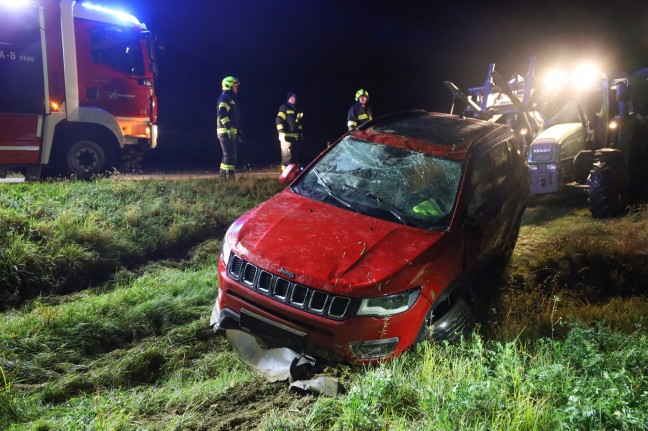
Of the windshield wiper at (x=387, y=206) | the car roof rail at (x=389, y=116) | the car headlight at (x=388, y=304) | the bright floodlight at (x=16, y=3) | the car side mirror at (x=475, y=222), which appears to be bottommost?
the car headlight at (x=388, y=304)

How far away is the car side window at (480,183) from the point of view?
4422mm

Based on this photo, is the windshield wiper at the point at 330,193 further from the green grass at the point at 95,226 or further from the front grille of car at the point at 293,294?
the green grass at the point at 95,226

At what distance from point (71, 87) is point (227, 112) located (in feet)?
8.54

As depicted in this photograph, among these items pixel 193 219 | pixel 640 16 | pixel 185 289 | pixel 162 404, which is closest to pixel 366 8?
pixel 640 16

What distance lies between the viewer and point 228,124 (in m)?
9.73

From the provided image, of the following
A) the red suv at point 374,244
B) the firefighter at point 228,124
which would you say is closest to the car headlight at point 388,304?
the red suv at point 374,244

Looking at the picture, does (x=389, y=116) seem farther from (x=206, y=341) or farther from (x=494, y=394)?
(x=494, y=394)

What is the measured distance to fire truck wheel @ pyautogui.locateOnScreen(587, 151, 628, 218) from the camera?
8.29m

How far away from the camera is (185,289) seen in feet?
16.8

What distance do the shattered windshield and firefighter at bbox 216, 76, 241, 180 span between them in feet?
16.9

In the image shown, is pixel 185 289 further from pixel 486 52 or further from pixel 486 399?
pixel 486 52

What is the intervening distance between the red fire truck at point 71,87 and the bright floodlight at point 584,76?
24.1 ft

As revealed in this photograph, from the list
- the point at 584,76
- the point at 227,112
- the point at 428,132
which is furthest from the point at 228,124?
the point at 584,76

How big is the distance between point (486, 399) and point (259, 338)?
5.17ft
